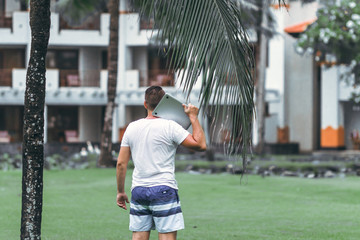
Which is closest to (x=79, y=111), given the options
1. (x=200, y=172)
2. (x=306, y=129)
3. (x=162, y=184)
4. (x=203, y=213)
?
(x=306, y=129)

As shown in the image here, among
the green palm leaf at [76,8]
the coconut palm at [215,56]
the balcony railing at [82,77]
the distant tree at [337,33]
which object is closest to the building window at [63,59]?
the balcony railing at [82,77]

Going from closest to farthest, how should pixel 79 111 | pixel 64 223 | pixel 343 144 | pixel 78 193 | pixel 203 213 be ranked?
pixel 64 223, pixel 203 213, pixel 78 193, pixel 343 144, pixel 79 111

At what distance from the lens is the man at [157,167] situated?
6453mm

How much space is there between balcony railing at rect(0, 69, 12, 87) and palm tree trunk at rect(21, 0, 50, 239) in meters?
36.7

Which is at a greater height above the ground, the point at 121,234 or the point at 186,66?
the point at 186,66

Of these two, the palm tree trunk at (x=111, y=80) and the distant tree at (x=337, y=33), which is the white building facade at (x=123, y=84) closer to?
the distant tree at (x=337, y=33)

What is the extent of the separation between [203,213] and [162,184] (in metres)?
7.17

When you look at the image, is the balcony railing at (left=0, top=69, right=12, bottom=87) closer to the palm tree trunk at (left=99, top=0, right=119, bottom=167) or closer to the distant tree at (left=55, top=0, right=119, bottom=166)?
the distant tree at (left=55, top=0, right=119, bottom=166)

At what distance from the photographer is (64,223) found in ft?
39.6

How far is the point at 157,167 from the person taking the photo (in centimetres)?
648

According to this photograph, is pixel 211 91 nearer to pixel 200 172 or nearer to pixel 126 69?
pixel 200 172

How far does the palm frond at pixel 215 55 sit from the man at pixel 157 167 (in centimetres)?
36

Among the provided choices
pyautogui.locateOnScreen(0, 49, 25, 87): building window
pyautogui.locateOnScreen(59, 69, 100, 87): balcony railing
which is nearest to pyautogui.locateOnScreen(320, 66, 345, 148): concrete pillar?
pyautogui.locateOnScreen(59, 69, 100, 87): balcony railing

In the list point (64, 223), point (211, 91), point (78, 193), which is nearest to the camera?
point (211, 91)
